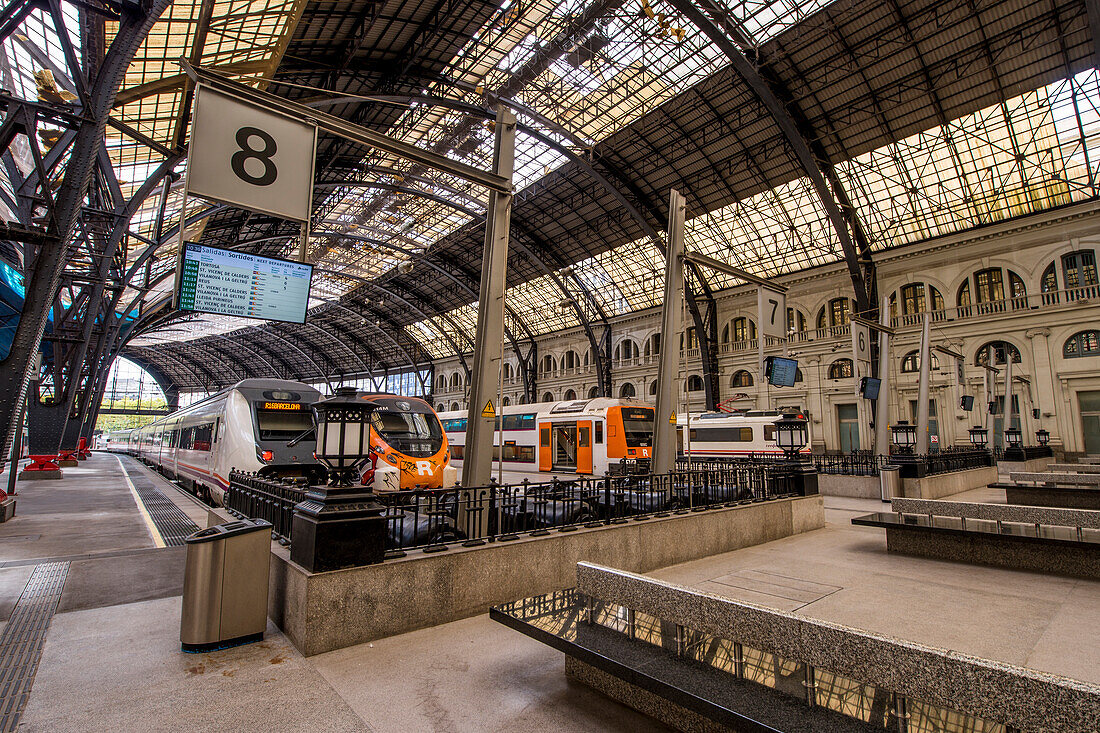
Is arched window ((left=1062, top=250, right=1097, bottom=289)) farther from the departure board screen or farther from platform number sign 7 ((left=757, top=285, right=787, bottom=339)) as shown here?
the departure board screen

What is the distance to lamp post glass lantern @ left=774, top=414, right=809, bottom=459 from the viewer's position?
13305 millimetres

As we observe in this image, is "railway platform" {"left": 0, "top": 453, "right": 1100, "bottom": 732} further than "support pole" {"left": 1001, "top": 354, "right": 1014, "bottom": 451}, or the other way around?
"support pole" {"left": 1001, "top": 354, "right": 1014, "bottom": 451}

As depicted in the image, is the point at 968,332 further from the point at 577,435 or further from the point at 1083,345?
the point at 577,435

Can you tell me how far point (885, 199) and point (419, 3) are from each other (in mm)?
26974

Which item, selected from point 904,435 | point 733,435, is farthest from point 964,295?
point 904,435

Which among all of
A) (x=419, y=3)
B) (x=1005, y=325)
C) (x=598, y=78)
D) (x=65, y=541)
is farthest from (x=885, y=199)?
(x=65, y=541)

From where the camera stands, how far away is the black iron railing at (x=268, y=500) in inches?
244

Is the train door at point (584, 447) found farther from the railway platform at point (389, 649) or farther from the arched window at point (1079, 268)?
the arched window at point (1079, 268)

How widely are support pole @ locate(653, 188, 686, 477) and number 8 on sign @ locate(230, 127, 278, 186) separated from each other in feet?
26.1

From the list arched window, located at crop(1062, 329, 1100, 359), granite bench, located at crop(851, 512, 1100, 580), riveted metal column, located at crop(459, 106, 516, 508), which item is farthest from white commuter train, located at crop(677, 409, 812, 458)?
riveted metal column, located at crop(459, 106, 516, 508)

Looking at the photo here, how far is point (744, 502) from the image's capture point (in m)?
10.3

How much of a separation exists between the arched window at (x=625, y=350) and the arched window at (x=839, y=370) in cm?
1606

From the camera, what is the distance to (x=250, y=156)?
5652 millimetres

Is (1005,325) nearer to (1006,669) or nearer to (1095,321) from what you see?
(1095,321)
